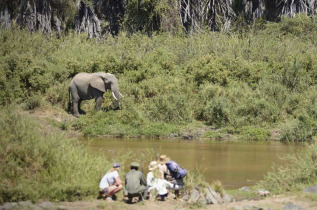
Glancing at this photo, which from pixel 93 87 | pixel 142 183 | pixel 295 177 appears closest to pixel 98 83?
pixel 93 87

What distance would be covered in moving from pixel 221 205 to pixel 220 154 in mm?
6378

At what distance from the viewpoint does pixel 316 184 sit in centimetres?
1105

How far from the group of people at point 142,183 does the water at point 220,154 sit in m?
1.02

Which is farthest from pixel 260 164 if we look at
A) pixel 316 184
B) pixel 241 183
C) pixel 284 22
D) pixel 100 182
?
pixel 284 22

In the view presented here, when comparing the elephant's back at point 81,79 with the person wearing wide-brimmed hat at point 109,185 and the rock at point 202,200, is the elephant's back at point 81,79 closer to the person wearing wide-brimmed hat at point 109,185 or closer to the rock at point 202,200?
the person wearing wide-brimmed hat at point 109,185

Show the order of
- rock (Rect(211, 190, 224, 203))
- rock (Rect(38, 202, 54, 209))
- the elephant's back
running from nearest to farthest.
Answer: rock (Rect(38, 202, 54, 209)), rock (Rect(211, 190, 224, 203)), the elephant's back

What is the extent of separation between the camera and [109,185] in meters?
10.6

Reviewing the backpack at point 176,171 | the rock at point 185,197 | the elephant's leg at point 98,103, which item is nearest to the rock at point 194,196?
the rock at point 185,197

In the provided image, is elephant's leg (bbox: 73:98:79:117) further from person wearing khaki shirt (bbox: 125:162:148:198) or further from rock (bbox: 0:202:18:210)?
rock (bbox: 0:202:18:210)

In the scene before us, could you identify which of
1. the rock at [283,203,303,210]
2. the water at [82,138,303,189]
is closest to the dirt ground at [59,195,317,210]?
the rock at [283,203,303,210]

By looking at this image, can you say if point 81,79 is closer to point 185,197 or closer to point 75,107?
point 75,107

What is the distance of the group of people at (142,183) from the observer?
1049cm

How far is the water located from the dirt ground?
1.59 m

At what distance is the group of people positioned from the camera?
34.4 feet
